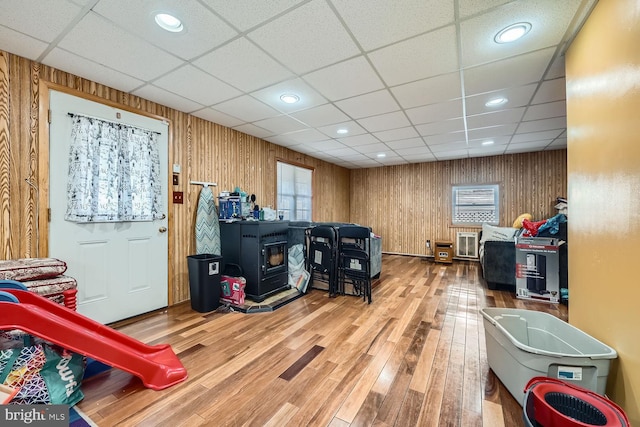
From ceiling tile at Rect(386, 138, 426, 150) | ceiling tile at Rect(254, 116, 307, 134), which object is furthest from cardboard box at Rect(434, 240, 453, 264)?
ceiling tile at Rect(254, 116, 307, 134)

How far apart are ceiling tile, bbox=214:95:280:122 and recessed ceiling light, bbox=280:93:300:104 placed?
30cm

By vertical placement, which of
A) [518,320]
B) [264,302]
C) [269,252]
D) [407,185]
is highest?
[407,185]

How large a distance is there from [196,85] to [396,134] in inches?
127

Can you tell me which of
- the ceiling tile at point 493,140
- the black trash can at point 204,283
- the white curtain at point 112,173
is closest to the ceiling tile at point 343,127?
the ceiling tile at point 493,140

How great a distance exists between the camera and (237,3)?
5.38ft

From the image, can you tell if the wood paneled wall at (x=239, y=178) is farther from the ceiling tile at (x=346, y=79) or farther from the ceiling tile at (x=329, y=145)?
the ceiling tile at (x=346, y=79)

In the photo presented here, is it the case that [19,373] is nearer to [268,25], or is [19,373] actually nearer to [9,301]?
[9,301]

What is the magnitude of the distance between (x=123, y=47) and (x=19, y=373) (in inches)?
93.2

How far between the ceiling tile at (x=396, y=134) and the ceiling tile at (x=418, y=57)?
1684mm

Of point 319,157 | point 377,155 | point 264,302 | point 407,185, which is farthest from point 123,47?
point 407,185

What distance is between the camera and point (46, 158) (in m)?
2.36

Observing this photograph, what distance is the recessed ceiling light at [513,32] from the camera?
1845 mm

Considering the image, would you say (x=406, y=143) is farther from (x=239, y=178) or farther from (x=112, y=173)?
(x=112, y=173)

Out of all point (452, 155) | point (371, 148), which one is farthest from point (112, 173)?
point (452, 155)
